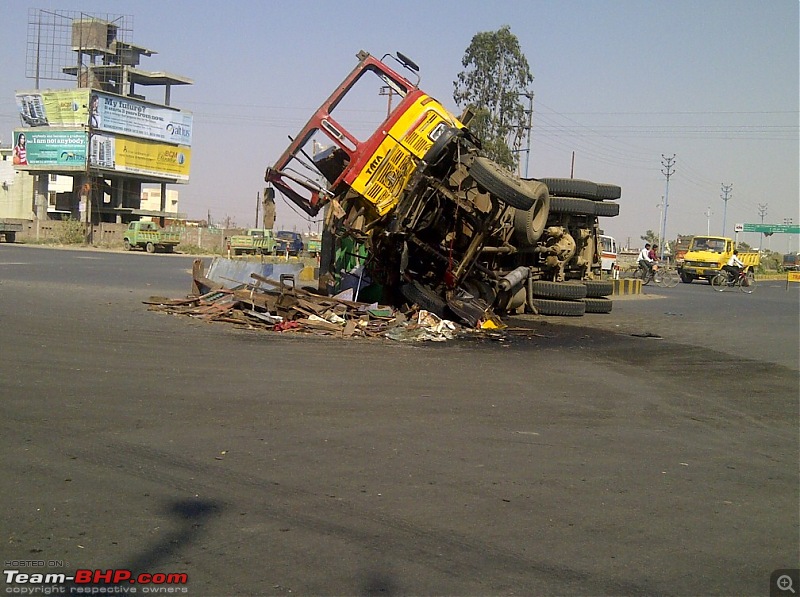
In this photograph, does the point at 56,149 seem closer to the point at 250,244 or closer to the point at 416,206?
the point at 250,244

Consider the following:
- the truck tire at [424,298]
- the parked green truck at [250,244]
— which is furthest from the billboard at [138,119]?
the truck tire at [424,298]

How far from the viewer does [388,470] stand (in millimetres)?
5270

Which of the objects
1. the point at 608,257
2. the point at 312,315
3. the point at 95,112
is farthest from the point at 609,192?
the point at 95,112

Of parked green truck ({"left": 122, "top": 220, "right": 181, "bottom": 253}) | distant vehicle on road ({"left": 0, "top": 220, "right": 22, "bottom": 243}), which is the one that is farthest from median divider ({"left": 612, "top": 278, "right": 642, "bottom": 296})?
distant vehicle on road ({"left": 0, "top": 220, "right": 22, "bottom": 243})

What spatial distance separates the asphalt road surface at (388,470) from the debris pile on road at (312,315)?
2.19 meters

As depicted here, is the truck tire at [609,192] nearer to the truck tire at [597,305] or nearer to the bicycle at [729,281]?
the truck tire at [597,305]

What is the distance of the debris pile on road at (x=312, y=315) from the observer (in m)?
12.8

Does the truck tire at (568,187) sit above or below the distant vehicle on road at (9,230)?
above

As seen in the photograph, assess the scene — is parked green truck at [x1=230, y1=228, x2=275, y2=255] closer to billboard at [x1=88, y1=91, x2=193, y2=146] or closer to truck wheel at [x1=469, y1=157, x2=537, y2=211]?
billboard at [x1=88, y1=91, x2=193, y2=146]

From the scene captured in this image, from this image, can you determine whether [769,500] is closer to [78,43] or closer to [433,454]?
[433,454]

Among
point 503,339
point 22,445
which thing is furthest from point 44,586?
point 503,339

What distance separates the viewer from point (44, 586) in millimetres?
3459

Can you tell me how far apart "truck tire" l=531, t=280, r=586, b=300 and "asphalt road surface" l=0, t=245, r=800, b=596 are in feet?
19.7

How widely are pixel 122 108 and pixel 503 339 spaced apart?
61.2 metres
